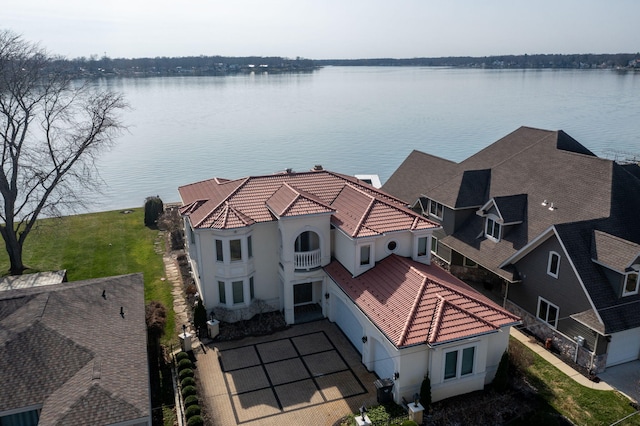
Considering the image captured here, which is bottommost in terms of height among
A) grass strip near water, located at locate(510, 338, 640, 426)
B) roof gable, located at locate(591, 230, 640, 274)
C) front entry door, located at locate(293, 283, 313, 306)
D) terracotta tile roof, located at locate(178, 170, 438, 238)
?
grass strip near water, located at locate(510, 338, 640, 426)

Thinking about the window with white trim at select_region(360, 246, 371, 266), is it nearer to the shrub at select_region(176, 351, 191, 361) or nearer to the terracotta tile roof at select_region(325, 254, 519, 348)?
the terracotta tile roof at select_region(325, 254, 519, 348)

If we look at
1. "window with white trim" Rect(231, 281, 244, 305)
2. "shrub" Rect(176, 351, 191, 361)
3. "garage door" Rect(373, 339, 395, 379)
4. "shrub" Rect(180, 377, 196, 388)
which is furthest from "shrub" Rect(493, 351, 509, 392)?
"shrub" Rect(176, 351, 191, 361)

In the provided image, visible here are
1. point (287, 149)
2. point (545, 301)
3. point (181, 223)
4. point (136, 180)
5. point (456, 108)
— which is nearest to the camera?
point (545, 301)

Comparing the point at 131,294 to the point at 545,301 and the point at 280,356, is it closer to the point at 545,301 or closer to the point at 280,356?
the point at 280,356

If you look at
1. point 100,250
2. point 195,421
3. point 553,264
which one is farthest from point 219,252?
point 553,264

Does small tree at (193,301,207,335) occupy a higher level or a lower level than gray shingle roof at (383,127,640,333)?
lower

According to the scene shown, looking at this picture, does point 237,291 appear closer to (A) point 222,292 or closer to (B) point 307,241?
(A) point 222,292

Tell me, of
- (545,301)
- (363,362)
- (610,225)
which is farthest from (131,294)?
(610,225)
